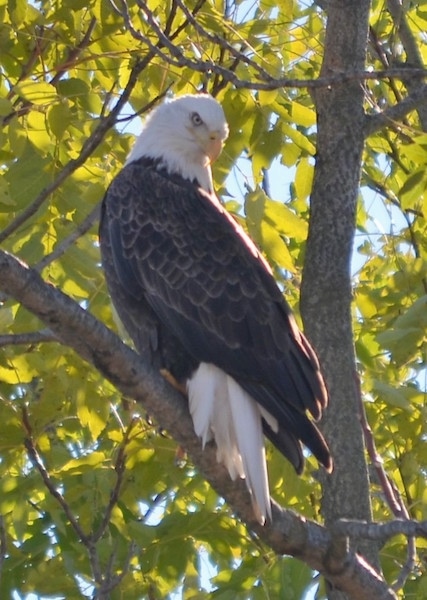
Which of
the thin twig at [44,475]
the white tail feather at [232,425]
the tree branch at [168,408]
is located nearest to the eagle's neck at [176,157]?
the white tail feather at [232,425]

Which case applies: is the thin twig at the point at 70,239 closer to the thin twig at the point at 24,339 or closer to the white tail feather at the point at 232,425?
the thin twig at the point at 24,339

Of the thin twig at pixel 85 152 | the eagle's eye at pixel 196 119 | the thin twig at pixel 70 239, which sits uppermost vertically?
the eagle's eye at pixel 196 119

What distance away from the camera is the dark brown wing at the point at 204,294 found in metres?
3.80

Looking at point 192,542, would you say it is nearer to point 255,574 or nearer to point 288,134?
point 255,574

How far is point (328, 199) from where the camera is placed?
13.2 feet

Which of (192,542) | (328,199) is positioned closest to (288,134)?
(328,199)

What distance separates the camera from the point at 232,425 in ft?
12.6

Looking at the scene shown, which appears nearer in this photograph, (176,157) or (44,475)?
(44,475)

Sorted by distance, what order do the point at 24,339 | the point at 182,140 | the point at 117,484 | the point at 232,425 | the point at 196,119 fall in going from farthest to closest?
the point at 182,140, the point at 196,119, the point at 117,484, the point at 232,425, the point at 24,339

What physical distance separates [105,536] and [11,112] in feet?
4.93

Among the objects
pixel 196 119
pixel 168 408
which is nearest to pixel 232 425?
pixel 168 408

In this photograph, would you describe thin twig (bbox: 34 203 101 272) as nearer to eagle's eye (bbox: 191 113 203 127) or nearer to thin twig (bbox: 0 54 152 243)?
thin twig (bbox: 0 54 152 243)

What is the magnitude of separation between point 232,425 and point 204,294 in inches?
22.4

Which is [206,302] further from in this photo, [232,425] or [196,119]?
[196,119]
